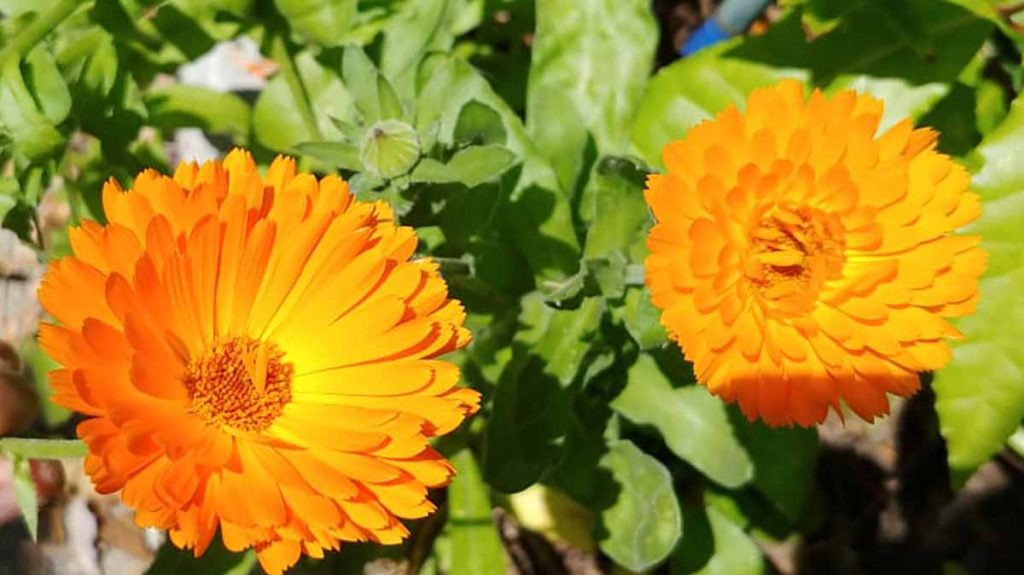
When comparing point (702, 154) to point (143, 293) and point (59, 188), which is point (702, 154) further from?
point (59, 188)

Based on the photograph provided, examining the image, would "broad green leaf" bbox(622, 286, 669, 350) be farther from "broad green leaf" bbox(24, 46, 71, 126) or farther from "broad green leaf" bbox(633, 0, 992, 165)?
"broad green leaf" bbox(24, 46, 71, 126)

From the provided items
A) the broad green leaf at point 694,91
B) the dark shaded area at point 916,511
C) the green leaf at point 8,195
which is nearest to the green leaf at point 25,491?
the green leaf at point 8,195

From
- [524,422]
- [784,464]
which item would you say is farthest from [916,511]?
[524,422]

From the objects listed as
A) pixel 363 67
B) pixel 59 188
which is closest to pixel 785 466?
pixel 363 67

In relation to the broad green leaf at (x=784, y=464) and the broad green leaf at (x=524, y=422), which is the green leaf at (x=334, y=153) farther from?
the broad green leaf at (x=784, y=464)

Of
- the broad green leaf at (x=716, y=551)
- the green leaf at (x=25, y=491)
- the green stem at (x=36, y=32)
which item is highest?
the green stem at (x=36, y=32)

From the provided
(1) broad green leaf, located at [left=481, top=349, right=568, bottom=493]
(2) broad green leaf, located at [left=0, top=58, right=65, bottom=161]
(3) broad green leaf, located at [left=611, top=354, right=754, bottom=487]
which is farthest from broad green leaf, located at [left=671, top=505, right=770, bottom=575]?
(2) broad green leaf, located at [left=0, top=58, right=65, bottom=161]

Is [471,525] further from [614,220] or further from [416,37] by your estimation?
[416,37]
